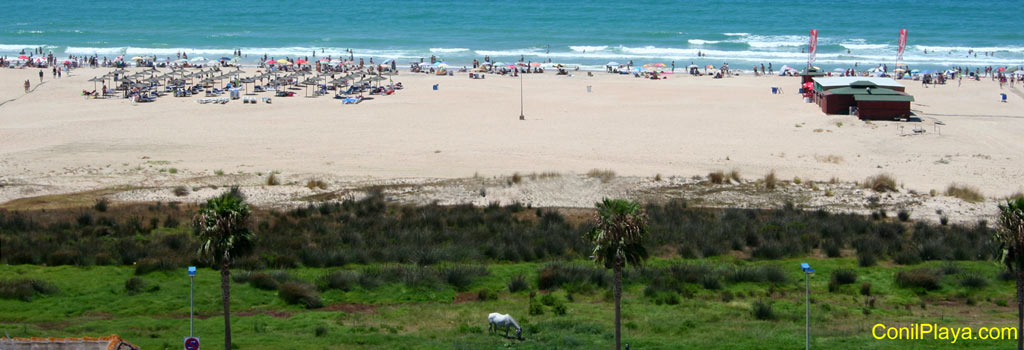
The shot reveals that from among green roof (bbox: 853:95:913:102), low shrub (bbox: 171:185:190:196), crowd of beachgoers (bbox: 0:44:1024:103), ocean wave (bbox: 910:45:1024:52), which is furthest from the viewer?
ocean wave (bbox: 910:45:1024:52)

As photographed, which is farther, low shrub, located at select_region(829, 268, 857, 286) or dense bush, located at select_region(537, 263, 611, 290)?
low shrub, located at select_region(829, 268, 857, 286)

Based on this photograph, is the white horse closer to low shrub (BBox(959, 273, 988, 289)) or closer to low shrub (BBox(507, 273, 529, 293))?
low shrub (BBox(507, 273, 529, 293))

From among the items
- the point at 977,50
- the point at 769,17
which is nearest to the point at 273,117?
the point at 977,50

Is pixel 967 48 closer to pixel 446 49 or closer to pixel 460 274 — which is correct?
pixel 446 49

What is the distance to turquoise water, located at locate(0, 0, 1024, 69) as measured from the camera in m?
75.8

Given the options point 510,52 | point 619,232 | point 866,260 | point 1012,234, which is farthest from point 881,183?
point 510,52

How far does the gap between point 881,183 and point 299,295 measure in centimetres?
1901

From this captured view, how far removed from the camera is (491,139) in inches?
1478

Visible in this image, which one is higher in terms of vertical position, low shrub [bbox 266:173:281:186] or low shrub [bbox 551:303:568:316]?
low shrub [bbox 266:173:281:186]

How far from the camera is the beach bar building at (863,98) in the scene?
135ft

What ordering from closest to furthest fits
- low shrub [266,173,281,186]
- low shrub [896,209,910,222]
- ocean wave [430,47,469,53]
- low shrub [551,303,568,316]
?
low shrub [551,303,568,316] → low shrub [896,209,910,222] → low shrub [266,173,281,186] → ocean wave [430,47,469,53]

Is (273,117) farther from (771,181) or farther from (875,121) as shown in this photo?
(875,121)

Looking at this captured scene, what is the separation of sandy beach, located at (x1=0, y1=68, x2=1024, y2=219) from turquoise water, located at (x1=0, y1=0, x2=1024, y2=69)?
2359cm

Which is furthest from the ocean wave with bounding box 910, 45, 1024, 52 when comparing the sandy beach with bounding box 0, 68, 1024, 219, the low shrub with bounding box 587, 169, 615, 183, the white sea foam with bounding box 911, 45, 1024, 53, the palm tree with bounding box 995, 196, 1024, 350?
the palm tree with bounding box 995, 196, 1024, 350
